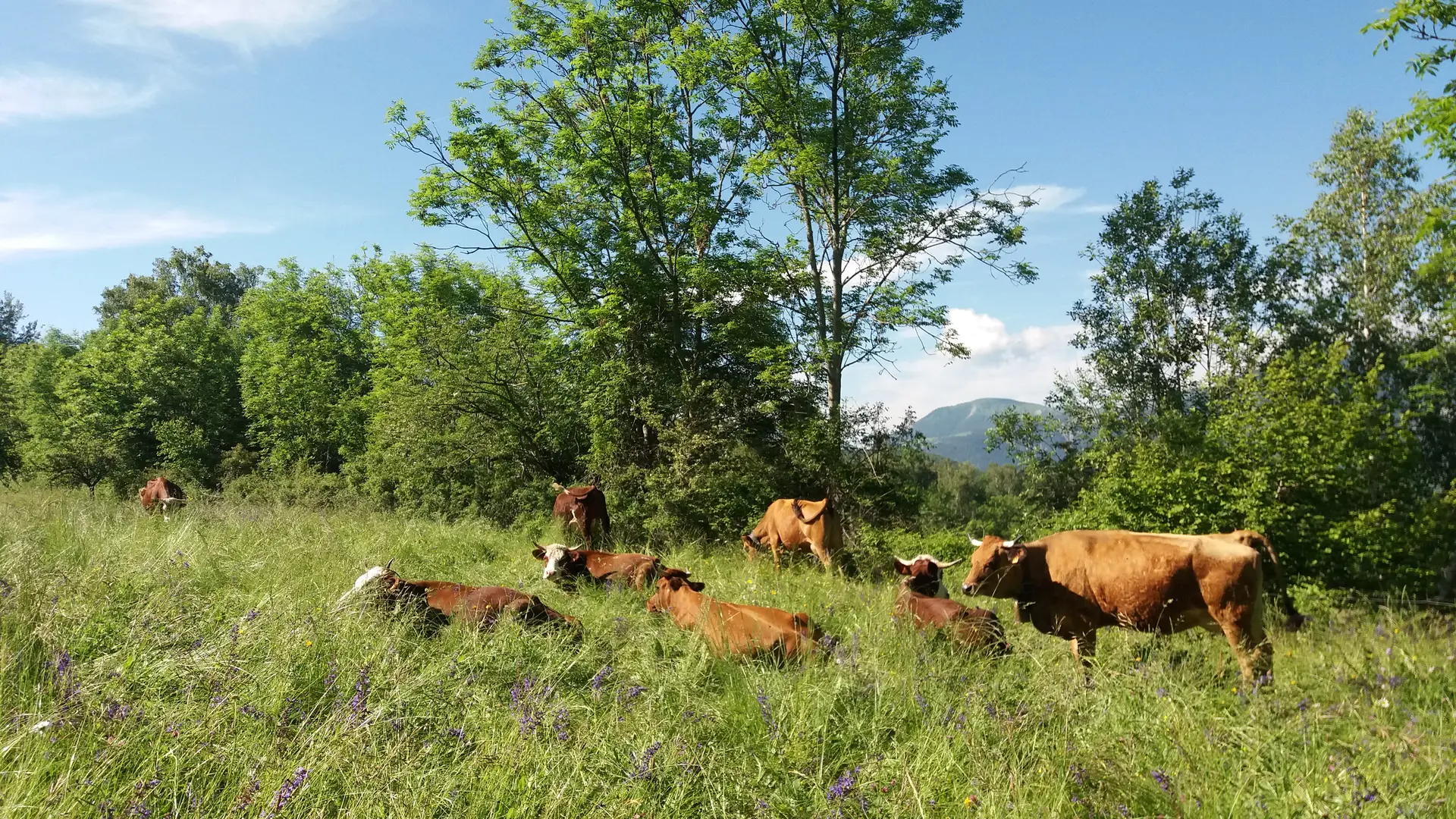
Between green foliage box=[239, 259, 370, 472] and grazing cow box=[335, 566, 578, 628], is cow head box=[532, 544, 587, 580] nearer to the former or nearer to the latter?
grazing cow box=[335, 566, 578, 628]

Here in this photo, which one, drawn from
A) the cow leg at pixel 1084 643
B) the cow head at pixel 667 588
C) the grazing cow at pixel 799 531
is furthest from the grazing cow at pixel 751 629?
the grazing cow at pixel 799 531

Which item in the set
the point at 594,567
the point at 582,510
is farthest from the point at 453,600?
the point at 582,510

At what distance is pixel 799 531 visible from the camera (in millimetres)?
12516

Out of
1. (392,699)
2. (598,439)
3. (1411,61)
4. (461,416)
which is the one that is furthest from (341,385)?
(1411,61)

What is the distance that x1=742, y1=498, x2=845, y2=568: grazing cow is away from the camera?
40.0 feet

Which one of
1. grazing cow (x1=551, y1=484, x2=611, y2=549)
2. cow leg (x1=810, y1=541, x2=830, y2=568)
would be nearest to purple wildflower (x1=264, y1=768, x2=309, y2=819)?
cow leg (x1=810, y1=541, x2=830, y2=568)

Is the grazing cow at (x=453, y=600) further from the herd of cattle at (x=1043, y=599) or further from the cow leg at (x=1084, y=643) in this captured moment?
the cow leg at (x=1084, y=643)

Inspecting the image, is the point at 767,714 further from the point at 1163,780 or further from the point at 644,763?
the point at 1163,780

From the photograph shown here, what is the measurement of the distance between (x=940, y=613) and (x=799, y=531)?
5.69 meters

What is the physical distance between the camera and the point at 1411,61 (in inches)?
461

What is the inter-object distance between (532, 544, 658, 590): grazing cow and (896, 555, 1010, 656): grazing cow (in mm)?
3085

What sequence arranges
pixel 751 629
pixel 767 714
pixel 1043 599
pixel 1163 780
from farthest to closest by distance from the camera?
A: pixel 1043 599 < pixel 751 629 < pixel 767 714 < pixel 1163 780

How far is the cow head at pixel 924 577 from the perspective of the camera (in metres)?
8.20

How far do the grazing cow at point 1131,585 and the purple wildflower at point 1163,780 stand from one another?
305 cm
